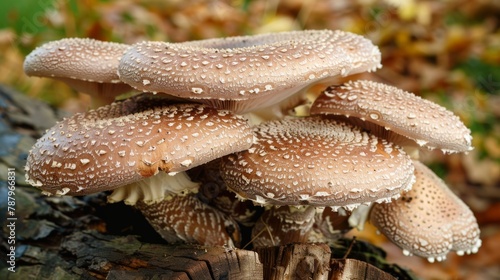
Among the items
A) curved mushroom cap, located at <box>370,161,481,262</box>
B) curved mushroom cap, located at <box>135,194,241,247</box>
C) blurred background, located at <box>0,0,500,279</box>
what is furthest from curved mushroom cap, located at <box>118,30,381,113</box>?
blurred background, located at <box>0,0,500,279</box>

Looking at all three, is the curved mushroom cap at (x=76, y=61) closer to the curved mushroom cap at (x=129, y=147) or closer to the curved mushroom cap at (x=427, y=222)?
the curved mushroom cap at (x=129, y=147)

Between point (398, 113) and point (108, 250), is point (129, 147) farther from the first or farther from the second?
point (398, 113)

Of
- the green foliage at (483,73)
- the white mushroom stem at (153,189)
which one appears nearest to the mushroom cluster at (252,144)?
the white mushroom stem at (153,189)

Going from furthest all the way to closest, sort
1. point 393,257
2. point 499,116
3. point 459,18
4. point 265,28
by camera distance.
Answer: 1. point 459,18
2. point 265,28
3. point 499,116
4. point 393,257

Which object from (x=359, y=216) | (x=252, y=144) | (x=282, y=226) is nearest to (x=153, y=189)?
(x=252, y=144)

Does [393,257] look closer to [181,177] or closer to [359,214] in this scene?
[359,214]

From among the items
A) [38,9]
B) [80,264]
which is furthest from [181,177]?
[38,9]
